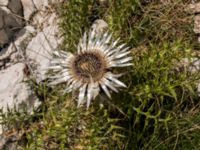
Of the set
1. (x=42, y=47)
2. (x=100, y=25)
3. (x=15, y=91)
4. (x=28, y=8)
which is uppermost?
(x=28, y=8)

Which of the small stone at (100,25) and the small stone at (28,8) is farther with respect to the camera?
the small stone at (28,8)

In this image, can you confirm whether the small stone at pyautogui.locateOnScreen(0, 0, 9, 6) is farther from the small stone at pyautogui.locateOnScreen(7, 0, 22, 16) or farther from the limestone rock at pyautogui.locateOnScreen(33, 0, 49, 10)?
the limestone rock at pyautogui.locateOnScreen(33, 0, 49, 10)

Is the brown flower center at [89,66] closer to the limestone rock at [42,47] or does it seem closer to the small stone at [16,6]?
the limestone rock at [42,47]

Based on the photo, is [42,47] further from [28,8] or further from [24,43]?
[28,8]

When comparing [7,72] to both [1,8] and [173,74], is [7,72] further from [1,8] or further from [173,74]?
[173,74]

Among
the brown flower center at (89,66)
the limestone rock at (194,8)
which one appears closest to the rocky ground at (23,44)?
the brown flower center at (89,66)

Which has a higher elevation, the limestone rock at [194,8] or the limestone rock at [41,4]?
the limestone rock at [41,4]

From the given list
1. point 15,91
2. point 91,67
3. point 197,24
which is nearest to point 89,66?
point 91,67
